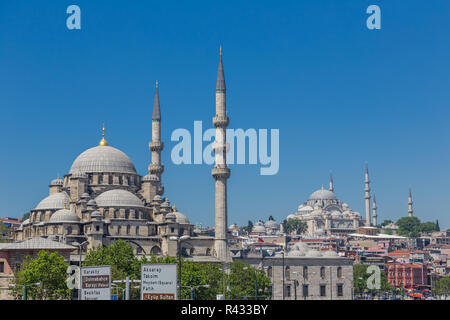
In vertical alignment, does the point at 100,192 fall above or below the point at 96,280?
above

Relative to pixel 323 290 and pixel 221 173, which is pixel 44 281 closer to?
pixel 221 173

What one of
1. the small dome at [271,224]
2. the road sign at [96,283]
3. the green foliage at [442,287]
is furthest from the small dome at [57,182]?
the small dome at [271,224]

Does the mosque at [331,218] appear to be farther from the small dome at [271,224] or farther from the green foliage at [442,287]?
the green foliage at [442,287]

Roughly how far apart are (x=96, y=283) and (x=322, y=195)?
510 ft

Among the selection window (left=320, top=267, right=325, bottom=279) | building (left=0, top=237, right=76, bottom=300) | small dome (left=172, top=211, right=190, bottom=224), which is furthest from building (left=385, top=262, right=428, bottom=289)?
building (left=0, top=237, right=76, bottom=300)

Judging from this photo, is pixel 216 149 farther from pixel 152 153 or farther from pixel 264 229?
pixel 264 229

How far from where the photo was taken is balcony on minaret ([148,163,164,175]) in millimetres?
79812

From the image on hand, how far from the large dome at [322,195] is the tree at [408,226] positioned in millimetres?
15916

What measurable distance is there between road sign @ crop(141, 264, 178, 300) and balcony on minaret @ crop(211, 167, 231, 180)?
43497 millimetres

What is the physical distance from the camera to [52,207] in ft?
242

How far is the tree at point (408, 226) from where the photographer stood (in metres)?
168
